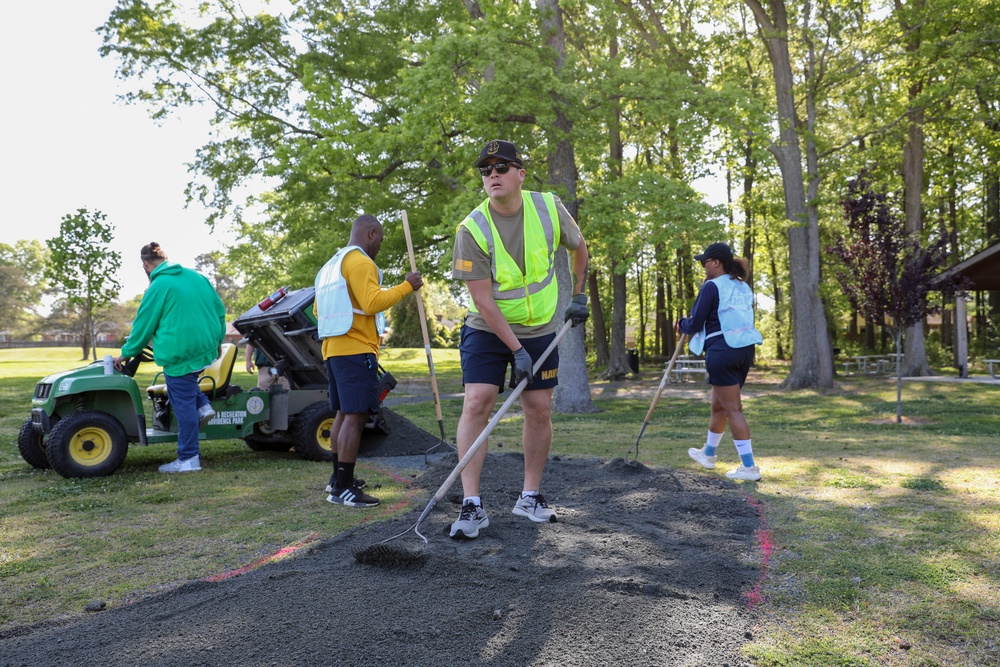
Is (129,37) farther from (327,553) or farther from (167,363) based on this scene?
(327,553)

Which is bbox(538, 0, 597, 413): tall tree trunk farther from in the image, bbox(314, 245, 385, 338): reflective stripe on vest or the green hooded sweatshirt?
bbox(314, 245, 385, 338): reflective stripe on vest

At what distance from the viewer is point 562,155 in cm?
1556

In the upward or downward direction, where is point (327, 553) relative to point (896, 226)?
downward

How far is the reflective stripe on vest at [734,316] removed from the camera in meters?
6.80

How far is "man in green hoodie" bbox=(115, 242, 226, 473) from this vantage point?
7285 mm

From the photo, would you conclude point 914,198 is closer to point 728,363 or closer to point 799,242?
point 799,242

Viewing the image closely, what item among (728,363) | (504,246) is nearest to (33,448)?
(504,246)

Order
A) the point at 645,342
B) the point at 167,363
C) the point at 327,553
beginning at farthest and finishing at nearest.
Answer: the point at 645,342
the point at 167,363
the point at 327,553

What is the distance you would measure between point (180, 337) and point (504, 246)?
3.96 m

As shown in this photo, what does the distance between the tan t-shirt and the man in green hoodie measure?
144 inches

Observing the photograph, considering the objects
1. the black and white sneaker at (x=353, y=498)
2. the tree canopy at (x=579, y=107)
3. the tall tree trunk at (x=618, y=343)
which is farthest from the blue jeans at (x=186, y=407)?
the tall tree trunk at (x=618, y=343)

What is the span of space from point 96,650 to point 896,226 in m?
13.8

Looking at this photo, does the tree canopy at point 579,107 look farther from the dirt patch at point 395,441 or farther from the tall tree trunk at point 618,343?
the dirt patch at point 395,441

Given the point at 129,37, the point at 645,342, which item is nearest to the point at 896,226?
the point at 129,37
